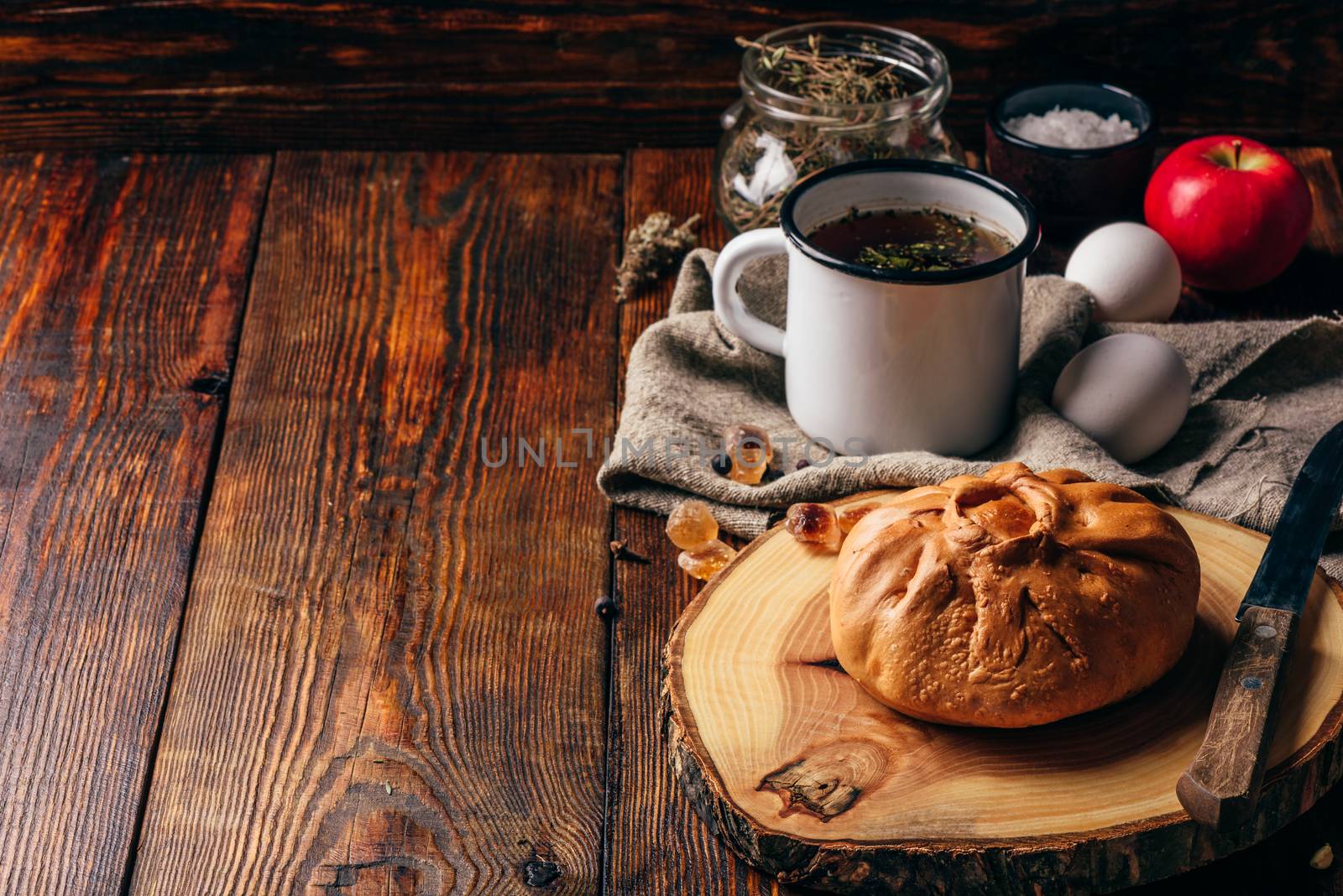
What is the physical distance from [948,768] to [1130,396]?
512mm

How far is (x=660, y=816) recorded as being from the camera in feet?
3.52

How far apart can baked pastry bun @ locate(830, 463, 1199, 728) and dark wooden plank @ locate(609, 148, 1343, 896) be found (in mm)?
153

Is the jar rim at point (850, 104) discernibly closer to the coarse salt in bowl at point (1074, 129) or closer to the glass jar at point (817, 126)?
the glass jar at point (817, 126)

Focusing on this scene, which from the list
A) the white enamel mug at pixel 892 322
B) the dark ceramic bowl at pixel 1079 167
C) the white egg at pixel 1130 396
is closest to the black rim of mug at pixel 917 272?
the white enamel mug at pixel 892 322

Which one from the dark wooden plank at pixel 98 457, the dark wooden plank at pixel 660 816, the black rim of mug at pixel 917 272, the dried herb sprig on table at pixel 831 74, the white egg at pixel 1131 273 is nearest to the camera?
the dark wooden plank at pixel 660 816

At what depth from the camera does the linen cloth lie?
1302 mm

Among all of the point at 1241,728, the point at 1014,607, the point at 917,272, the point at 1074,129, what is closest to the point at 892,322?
the point at 917,272

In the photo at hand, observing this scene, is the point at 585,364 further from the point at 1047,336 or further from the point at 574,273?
the point at 1047,336

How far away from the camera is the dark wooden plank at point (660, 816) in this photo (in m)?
1.00

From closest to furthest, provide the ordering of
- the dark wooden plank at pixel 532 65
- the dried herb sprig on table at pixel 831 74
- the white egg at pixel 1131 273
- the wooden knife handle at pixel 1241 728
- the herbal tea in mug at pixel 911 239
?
the wooden knife handle at pixel 1241 728 → the herbal tea in mug at pixel 911 239 → the white egg at pixel 1131 273 → the dried herb sprig on table at pixel 831 74 → the dark wooden plank at pixel 532 65

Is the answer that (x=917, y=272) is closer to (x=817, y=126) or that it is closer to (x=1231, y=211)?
(x=817, y=126)

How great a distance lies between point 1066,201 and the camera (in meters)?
1.70

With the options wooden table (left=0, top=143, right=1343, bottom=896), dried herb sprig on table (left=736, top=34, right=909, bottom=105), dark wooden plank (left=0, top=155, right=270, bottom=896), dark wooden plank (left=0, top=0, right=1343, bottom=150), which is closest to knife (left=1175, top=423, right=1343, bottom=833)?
wooden table (left=0, top=143, right=1343, bottom=896)

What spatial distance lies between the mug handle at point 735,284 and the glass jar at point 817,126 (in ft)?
0.74
